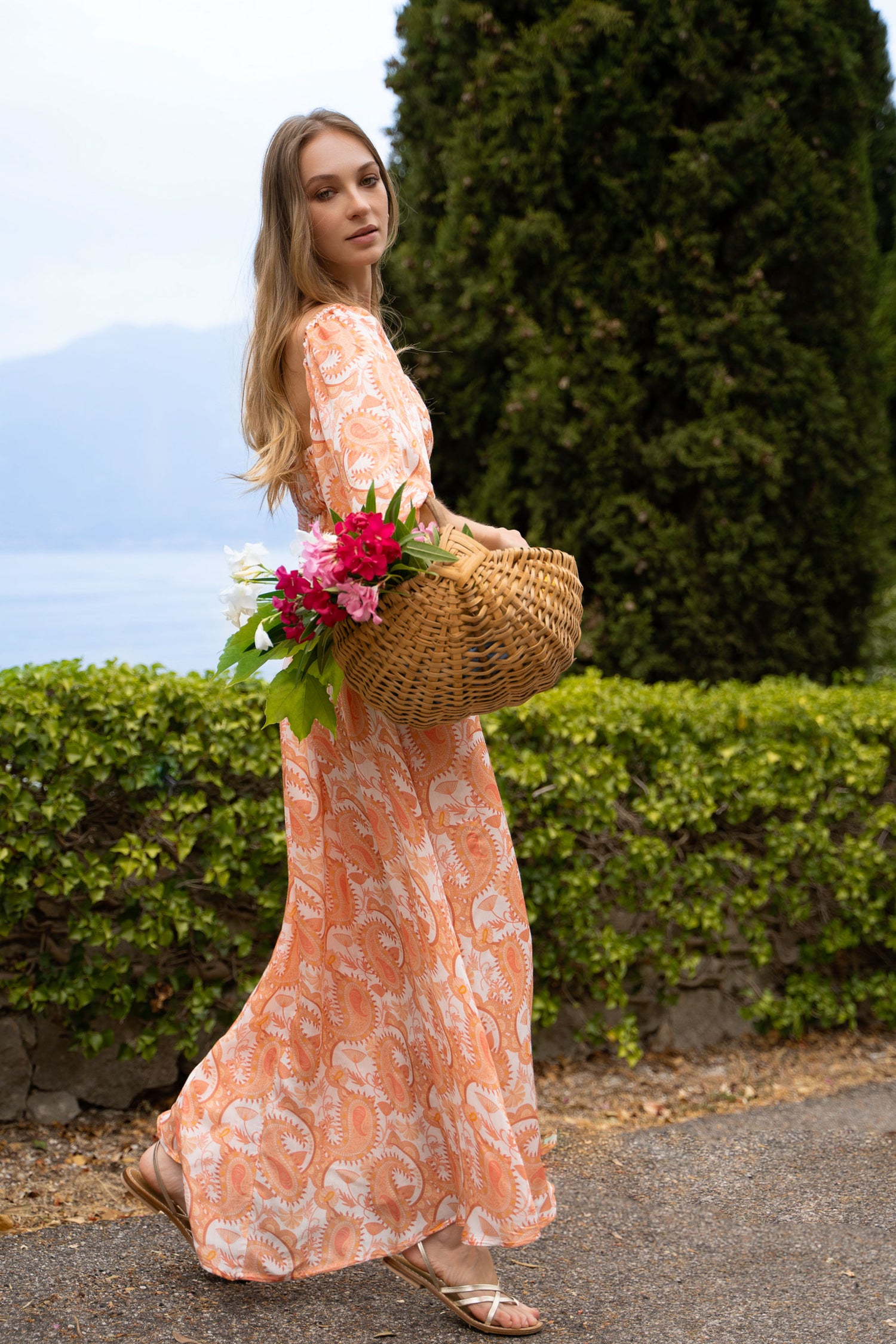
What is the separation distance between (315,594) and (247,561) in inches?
8.3

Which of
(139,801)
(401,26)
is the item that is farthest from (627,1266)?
(401,26)

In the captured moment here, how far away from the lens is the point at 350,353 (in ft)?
6.73

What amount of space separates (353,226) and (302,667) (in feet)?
2.96

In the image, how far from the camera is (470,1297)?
214cm

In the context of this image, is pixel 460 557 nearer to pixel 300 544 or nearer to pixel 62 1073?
pixel 300 544

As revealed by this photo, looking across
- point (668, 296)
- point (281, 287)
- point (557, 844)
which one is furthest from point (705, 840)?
point (668, 296)

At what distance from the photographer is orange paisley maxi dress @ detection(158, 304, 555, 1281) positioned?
207 cm

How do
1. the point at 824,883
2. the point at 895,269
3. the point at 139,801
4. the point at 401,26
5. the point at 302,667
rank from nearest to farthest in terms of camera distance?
the point at 302,667
the point at 139,801
the point at 824,883
the point at 401,26
the point at 895,269

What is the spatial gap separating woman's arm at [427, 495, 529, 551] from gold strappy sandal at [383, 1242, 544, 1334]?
4.38 feet

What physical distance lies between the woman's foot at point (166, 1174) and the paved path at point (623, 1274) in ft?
0.66

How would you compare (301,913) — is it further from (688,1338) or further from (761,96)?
(761,96)

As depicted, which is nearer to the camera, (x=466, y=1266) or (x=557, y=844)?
(x=466, y=1266)

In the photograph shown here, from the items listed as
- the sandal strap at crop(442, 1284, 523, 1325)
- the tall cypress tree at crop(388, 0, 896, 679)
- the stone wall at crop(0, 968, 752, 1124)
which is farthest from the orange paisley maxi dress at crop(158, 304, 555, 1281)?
the tall cypress tree at crop(388, 0, 896, 679)

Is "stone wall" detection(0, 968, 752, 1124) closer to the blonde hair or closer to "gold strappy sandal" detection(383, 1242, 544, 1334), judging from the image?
"gold strappy sandal" detection(383, 1242, 544, 1334)
